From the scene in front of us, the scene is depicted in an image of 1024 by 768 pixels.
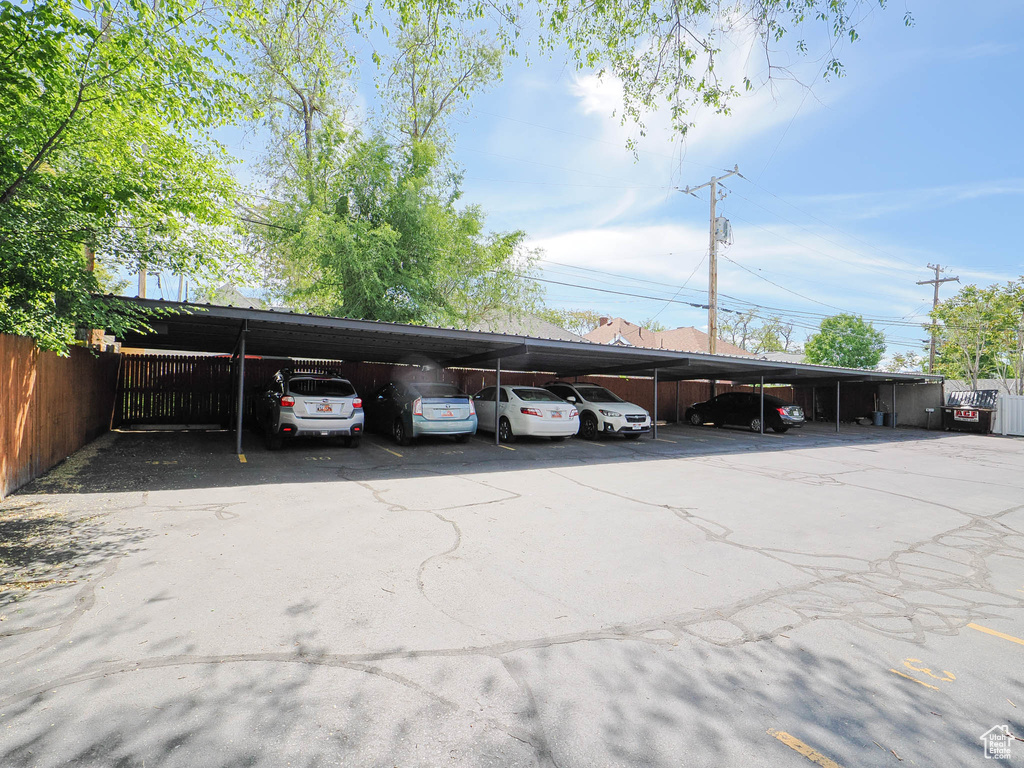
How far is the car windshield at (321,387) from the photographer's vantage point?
10062 millimetres

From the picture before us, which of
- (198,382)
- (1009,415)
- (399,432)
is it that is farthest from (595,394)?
(1009,415)

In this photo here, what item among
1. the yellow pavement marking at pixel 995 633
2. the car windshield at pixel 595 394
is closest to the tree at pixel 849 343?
the car windshield at pixel 595 394

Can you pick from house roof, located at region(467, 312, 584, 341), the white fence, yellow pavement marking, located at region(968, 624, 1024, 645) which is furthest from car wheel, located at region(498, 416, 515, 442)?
the white fence

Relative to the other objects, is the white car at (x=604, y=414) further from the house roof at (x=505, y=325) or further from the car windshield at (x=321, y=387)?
the car windshield at (x=321, y=387)

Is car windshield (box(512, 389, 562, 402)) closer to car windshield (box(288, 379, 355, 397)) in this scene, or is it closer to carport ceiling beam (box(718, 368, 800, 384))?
car windshield (box(288, 379, 355, 397))

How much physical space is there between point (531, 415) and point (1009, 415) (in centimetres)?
2080

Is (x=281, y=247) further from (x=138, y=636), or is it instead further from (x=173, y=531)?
(x=138, y=636)

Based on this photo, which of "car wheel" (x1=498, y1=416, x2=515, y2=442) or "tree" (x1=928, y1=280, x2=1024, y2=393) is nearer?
"car wheel" (x1=498, y1=416, x2=515, y2=442)

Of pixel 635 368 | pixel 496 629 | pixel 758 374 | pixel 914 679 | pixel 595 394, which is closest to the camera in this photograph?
pixel 914 679

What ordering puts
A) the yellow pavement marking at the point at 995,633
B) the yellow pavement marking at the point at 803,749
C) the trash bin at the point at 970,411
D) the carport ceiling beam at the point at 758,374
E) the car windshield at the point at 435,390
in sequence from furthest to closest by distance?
the trash bin at the point at 970,411
the carport ceiling beam at the point at 758,374
the car windshield at the point at 435,390
the yellow pavement marking at the point at 995,633
the yellow pavement marking at the point at 803,749

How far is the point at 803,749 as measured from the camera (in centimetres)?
222

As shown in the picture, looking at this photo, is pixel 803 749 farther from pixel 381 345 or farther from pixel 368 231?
pixel 368 231

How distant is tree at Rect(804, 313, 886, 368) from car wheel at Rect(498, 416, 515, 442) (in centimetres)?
4273

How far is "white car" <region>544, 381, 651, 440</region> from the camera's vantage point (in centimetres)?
1405
